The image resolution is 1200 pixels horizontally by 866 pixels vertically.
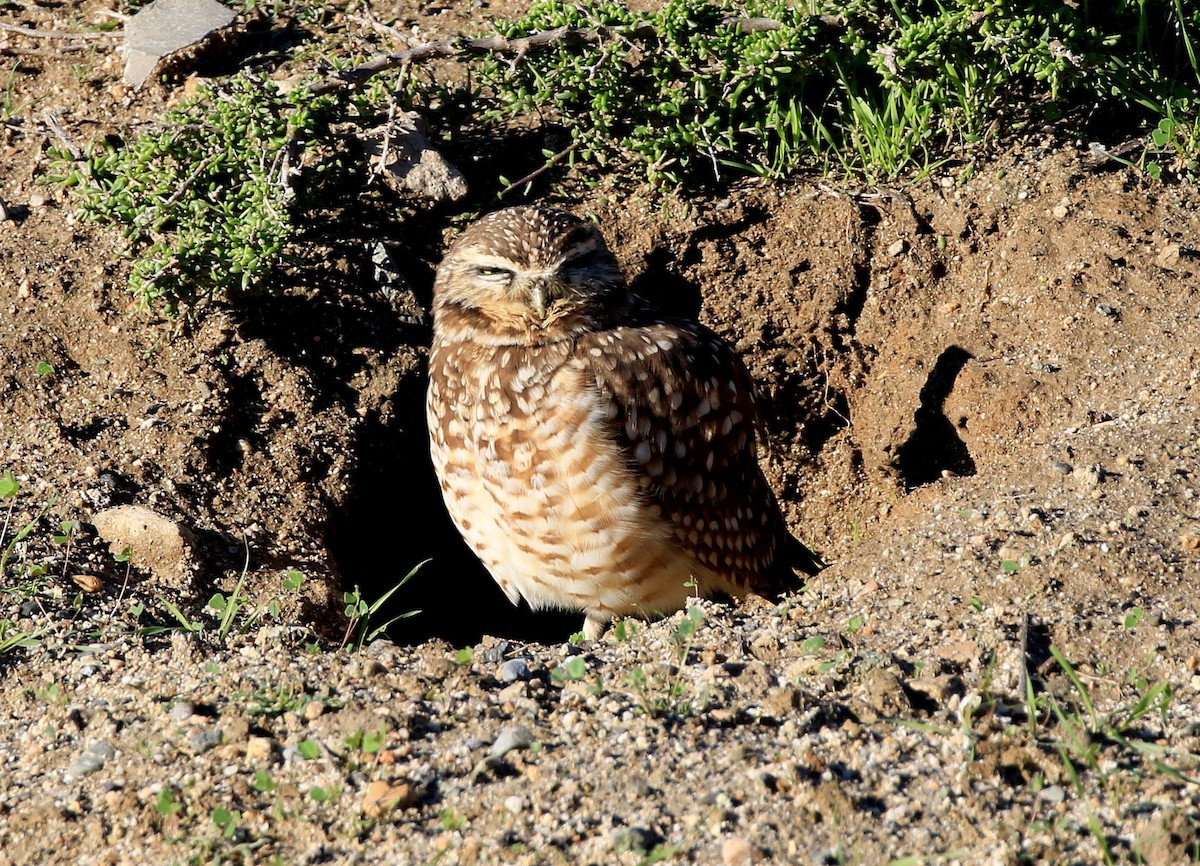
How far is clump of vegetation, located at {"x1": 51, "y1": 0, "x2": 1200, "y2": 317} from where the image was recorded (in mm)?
4461

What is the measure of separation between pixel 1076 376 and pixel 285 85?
10.8 feet

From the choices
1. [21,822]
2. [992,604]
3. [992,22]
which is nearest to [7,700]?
[21,822]

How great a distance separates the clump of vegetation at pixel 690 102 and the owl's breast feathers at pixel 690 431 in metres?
1.23

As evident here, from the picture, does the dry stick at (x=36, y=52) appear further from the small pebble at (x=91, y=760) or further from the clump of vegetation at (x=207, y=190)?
the small pebble at (x=91, y=760)

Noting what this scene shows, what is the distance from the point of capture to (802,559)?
5.08m

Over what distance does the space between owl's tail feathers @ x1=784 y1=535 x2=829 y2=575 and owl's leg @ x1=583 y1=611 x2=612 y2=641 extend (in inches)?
36.4

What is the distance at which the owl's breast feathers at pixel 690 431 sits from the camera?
3914 millimetres

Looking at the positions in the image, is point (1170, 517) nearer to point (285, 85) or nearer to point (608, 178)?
point (608, 178)

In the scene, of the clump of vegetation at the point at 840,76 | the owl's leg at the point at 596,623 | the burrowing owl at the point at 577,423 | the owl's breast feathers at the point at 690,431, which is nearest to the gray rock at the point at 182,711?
the burrowing owl at the point at 577,423

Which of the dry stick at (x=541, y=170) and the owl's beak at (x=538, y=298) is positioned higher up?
the dry stick at (x=541, y=170)

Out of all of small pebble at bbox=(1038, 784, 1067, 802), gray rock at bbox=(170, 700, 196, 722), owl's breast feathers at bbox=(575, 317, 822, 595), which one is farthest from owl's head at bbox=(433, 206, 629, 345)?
small pebble at bbox=(1038, 784, 1067, 802)

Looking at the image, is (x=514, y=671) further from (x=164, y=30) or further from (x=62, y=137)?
(x=164, y=30)

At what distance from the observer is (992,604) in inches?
123

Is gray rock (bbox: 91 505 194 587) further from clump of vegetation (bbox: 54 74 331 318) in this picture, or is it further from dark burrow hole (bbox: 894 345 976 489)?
dark burrow hole (bbox: 894 345 976 489)
